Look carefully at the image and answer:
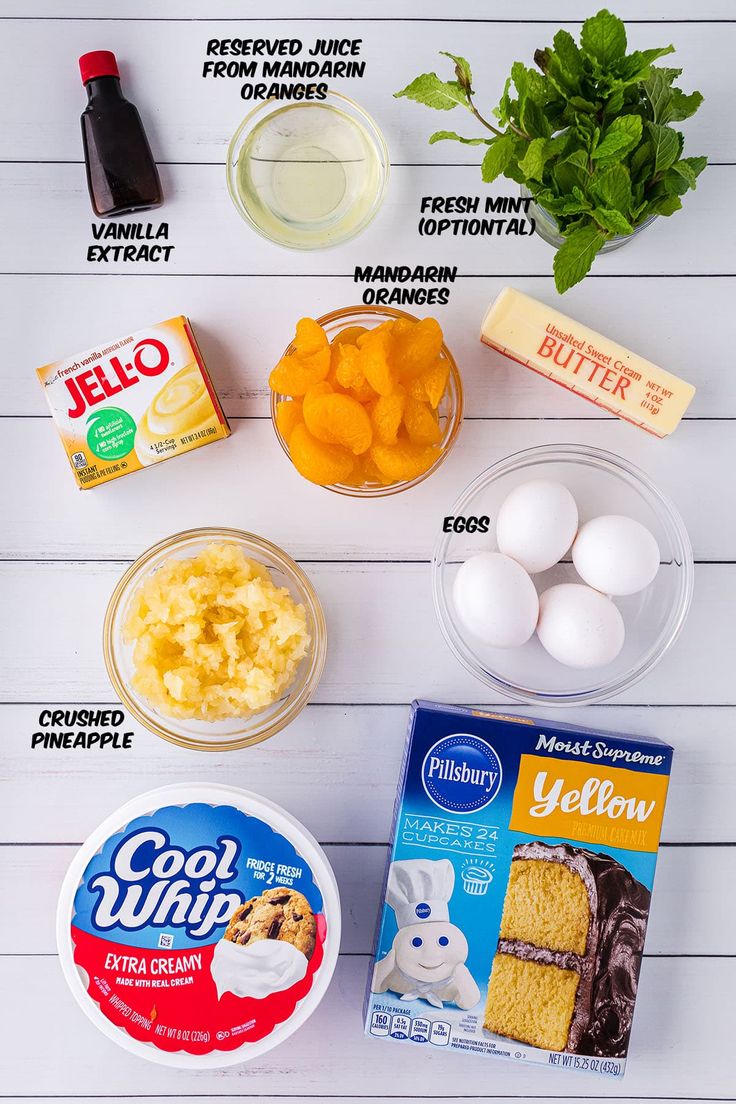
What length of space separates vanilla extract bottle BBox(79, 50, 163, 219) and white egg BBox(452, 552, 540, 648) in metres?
0.61

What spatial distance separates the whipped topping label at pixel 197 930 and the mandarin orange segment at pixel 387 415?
1.51ft

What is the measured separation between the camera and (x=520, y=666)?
105 cm

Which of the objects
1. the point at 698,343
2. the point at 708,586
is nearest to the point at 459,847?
the point at 708,586

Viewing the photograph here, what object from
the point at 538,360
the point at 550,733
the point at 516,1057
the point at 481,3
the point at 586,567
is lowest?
the point at 516,1057

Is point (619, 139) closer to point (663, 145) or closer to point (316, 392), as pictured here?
point (663, 145)

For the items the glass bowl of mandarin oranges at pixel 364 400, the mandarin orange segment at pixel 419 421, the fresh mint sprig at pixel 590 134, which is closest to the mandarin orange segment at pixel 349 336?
the glass bowl of mandarin oranges at pixel 364 400

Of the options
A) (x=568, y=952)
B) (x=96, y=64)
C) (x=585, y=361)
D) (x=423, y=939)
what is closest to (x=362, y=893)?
(x=423, y=939)

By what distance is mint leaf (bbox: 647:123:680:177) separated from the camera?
2.71 feet

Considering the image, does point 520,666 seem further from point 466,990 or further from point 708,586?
point 466,990

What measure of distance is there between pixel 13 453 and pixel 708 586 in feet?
2.98

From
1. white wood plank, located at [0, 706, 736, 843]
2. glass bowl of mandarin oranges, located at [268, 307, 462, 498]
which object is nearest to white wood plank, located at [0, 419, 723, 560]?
glass bowl of mandarin oranges, located at [268, 307, 462, 498]

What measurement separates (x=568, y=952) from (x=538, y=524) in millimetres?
496

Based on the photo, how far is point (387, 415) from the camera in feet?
2.91

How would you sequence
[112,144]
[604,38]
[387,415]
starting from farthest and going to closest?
[112,144]
[387,415]
[604,38]
